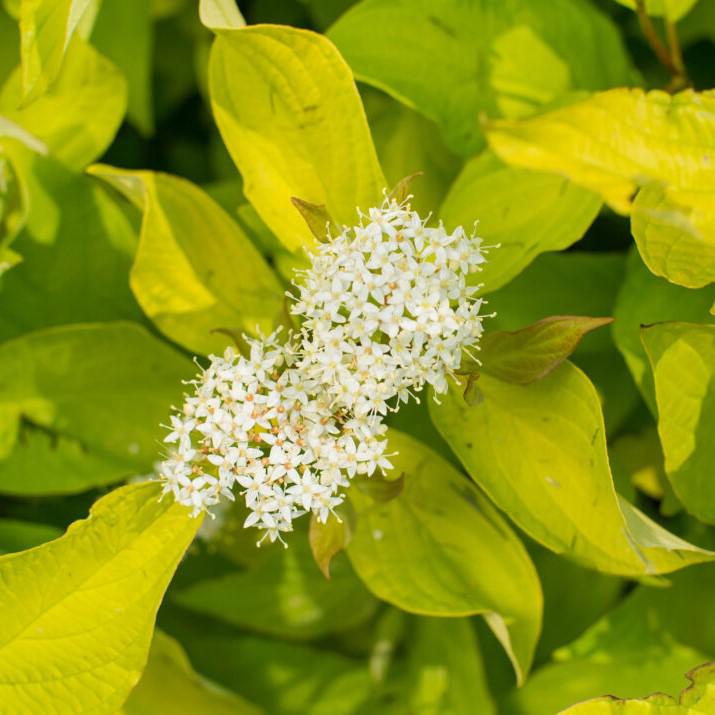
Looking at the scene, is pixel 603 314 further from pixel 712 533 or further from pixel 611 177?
pixel 611 177

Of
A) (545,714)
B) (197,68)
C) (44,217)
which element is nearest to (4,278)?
(44,217)

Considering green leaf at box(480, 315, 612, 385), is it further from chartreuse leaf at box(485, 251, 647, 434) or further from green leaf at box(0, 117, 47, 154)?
green leaf at box(0, 117, 47, 154)

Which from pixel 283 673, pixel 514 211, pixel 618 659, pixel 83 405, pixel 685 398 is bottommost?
pixel 283 673

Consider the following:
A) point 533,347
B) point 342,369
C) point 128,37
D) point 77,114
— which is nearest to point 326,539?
point 342,369

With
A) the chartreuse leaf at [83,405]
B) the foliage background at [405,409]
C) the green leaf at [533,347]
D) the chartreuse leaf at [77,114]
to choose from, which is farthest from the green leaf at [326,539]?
the chartreuse leaf at [77,114]

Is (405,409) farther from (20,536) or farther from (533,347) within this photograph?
(20,536)

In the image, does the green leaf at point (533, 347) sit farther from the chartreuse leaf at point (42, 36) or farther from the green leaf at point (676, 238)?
the chartreuse leaf at point (42, 36)
